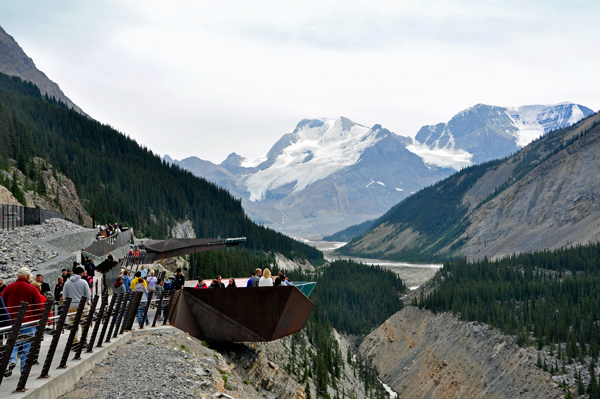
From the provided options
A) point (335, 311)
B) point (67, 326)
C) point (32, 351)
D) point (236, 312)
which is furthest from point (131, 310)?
point (335, 311)

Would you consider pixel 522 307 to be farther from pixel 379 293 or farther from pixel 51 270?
pixel 51 270

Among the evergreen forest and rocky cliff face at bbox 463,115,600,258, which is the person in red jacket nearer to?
the evergreen forest

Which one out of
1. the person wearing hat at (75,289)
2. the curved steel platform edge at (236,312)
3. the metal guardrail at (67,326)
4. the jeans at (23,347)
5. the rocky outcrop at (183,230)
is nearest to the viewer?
the metal guardrail at (67,326)

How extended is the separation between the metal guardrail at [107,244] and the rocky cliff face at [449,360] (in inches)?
1845

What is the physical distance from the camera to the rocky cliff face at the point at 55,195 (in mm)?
69844

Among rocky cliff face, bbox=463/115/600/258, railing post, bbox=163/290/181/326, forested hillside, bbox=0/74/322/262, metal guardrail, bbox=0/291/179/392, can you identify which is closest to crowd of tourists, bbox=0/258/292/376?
metal guardrail, bbox=0/291/179/392

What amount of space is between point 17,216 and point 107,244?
6.92 m

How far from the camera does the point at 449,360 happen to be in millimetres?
76625

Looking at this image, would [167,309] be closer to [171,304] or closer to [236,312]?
[171,304]

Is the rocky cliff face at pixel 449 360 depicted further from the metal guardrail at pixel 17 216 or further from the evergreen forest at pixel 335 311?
the metal guardrail at pixel 17 216

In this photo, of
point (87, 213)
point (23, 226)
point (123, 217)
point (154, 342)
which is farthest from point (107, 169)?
point (154, 342)

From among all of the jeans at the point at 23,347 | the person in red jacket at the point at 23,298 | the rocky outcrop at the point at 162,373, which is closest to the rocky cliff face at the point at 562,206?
the rocky outcrop at the point at 162,373

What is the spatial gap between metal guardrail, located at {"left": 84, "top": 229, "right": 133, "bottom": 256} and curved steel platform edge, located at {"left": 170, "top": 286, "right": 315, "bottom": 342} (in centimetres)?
2260

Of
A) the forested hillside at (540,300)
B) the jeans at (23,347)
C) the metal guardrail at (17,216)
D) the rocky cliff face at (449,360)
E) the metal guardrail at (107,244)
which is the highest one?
the metal guardrail at (17,216)
